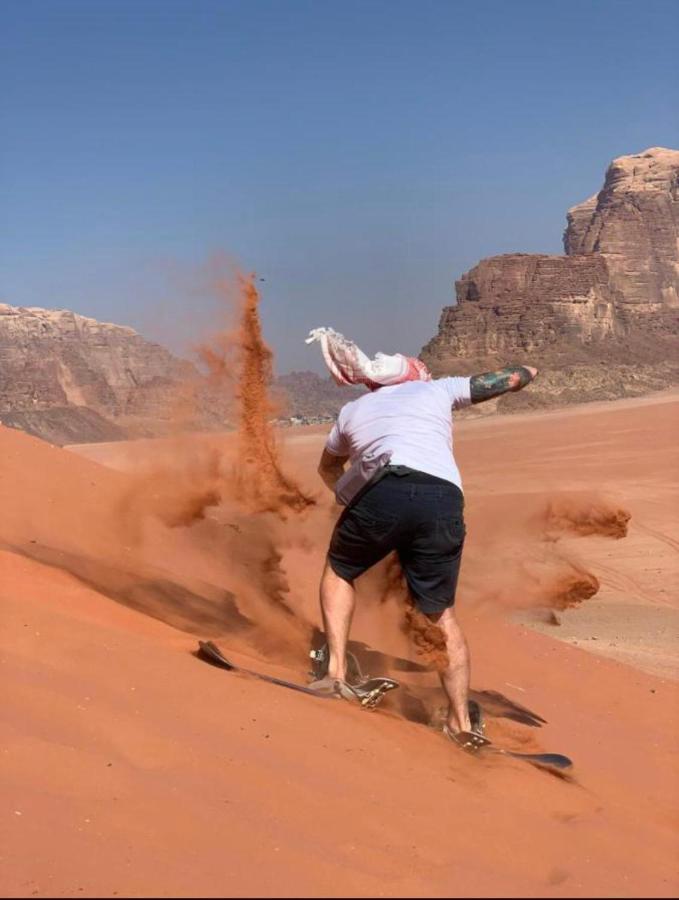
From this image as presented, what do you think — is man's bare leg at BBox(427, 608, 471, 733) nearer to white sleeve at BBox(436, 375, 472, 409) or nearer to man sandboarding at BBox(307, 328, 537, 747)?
man sandboarding at BBox(307, 328, 537, 747)

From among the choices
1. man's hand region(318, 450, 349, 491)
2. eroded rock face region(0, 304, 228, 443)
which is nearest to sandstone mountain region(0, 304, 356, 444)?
eroded rock face region(0, 304, 228, 443)

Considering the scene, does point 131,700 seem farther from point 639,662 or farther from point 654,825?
point 639,662

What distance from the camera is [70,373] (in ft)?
409

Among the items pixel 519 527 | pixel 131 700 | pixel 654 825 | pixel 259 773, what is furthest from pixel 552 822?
pixel 519 527

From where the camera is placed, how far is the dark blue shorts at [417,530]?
15.5ft

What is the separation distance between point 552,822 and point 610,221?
142 m

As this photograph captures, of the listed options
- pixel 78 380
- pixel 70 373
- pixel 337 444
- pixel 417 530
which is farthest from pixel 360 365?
pixel 70 373

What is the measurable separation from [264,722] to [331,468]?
1328mm

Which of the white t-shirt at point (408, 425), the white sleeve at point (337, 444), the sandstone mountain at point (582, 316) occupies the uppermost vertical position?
the white t-shirt at point (408, 425)

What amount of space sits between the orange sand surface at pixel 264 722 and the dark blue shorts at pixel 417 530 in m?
0.57

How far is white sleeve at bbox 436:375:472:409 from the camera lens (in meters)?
5.06

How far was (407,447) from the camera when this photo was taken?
4789mm

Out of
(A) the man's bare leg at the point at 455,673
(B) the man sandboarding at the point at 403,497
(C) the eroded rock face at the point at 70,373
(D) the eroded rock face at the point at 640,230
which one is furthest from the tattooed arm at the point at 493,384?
(D) the eroded rock face at the point at 640,230

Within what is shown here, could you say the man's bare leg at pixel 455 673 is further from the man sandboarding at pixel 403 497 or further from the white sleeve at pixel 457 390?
the white sleeve at pixel 457 390
